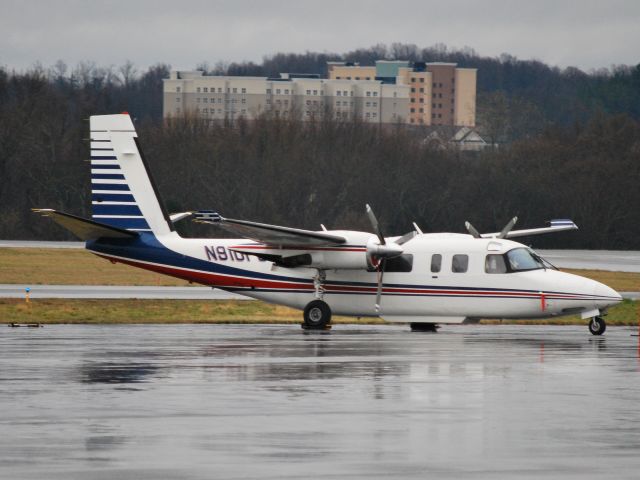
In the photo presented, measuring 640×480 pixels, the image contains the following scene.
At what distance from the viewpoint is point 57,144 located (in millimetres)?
92125

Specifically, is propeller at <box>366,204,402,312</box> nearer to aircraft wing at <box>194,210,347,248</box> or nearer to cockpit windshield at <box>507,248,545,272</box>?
aircraft wing at <box>194,210,347,248</box>

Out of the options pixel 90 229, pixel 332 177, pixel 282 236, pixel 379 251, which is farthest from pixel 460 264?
pixel 332 177

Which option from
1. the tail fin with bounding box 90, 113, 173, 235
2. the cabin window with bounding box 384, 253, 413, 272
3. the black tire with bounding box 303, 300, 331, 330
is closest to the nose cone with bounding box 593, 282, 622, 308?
the cabin window with bounding box 384, 253, 413, 272

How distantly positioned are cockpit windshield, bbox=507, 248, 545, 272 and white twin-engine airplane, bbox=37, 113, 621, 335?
0.07ft

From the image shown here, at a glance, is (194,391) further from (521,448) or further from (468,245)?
(468,245)

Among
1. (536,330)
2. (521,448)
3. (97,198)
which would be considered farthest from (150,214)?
(521,448)

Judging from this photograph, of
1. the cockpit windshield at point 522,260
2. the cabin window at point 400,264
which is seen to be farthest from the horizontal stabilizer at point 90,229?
the cockpit windshield at point 522,260

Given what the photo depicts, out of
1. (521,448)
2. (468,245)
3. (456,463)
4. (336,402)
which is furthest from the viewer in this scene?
(468,245)

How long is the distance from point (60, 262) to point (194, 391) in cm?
4210

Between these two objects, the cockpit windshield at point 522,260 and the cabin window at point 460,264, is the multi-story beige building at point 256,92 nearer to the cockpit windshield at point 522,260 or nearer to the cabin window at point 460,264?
the cabin window at point 460,264

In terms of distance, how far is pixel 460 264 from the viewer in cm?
2900

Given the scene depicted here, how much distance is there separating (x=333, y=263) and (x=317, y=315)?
128 cm

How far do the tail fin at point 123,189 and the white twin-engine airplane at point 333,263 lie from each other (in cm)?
2

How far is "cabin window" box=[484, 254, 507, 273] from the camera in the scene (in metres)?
28.7
